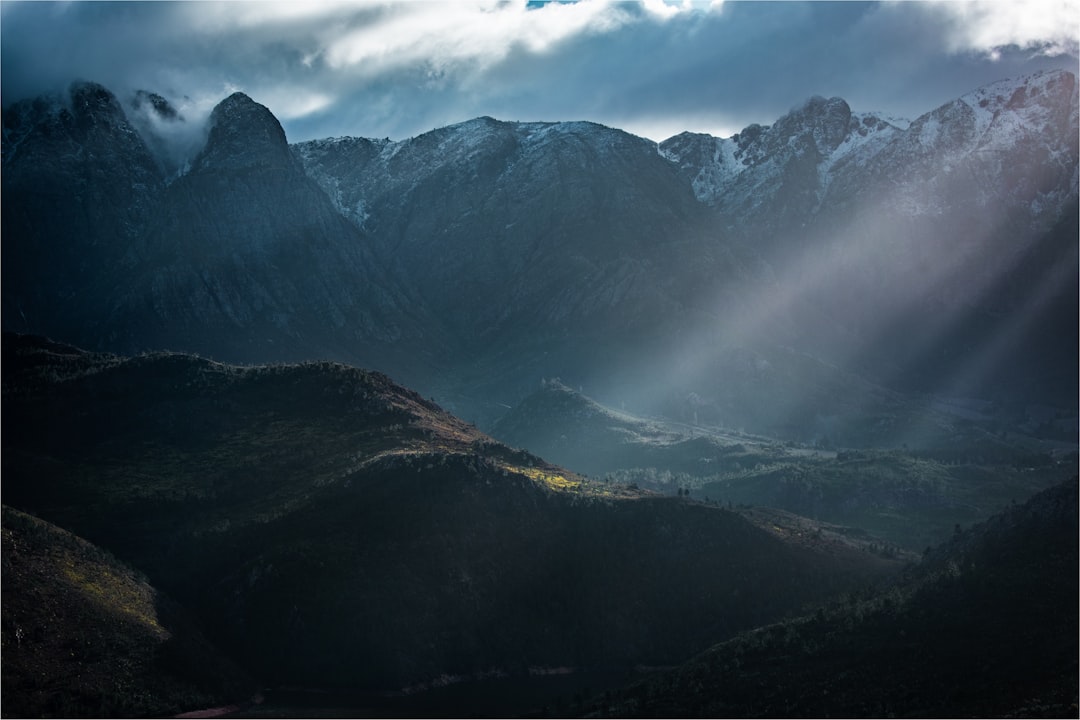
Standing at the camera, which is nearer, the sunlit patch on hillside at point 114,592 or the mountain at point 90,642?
the mountain at point 90,642

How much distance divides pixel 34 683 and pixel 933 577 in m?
111

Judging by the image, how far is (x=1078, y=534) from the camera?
157625mm

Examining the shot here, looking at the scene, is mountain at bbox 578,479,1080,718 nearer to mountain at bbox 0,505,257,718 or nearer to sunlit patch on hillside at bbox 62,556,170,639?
mountain at bbox 0,505,257,718

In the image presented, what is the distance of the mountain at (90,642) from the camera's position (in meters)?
147

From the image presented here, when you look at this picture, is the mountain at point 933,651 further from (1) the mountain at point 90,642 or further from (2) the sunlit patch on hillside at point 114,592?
(2) the sunlit patch on hillside at point 114,592

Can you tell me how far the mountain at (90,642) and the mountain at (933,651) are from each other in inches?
2002

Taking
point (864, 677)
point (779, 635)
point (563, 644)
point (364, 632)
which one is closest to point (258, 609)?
point (364, 632)

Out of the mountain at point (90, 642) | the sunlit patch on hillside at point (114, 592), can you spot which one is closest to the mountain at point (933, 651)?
the mountain at point (90, 642)

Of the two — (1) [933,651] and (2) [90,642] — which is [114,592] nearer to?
(2) [90,642]

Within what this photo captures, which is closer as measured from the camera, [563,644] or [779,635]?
[779,635]

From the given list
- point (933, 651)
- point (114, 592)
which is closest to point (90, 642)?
point (114, 592)

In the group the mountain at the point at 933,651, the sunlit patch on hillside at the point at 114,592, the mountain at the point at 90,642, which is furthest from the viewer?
the sunlit patch on hillside at the point at 114,592

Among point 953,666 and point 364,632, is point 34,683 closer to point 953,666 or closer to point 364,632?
point 364,632

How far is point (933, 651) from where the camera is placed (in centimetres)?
14225
